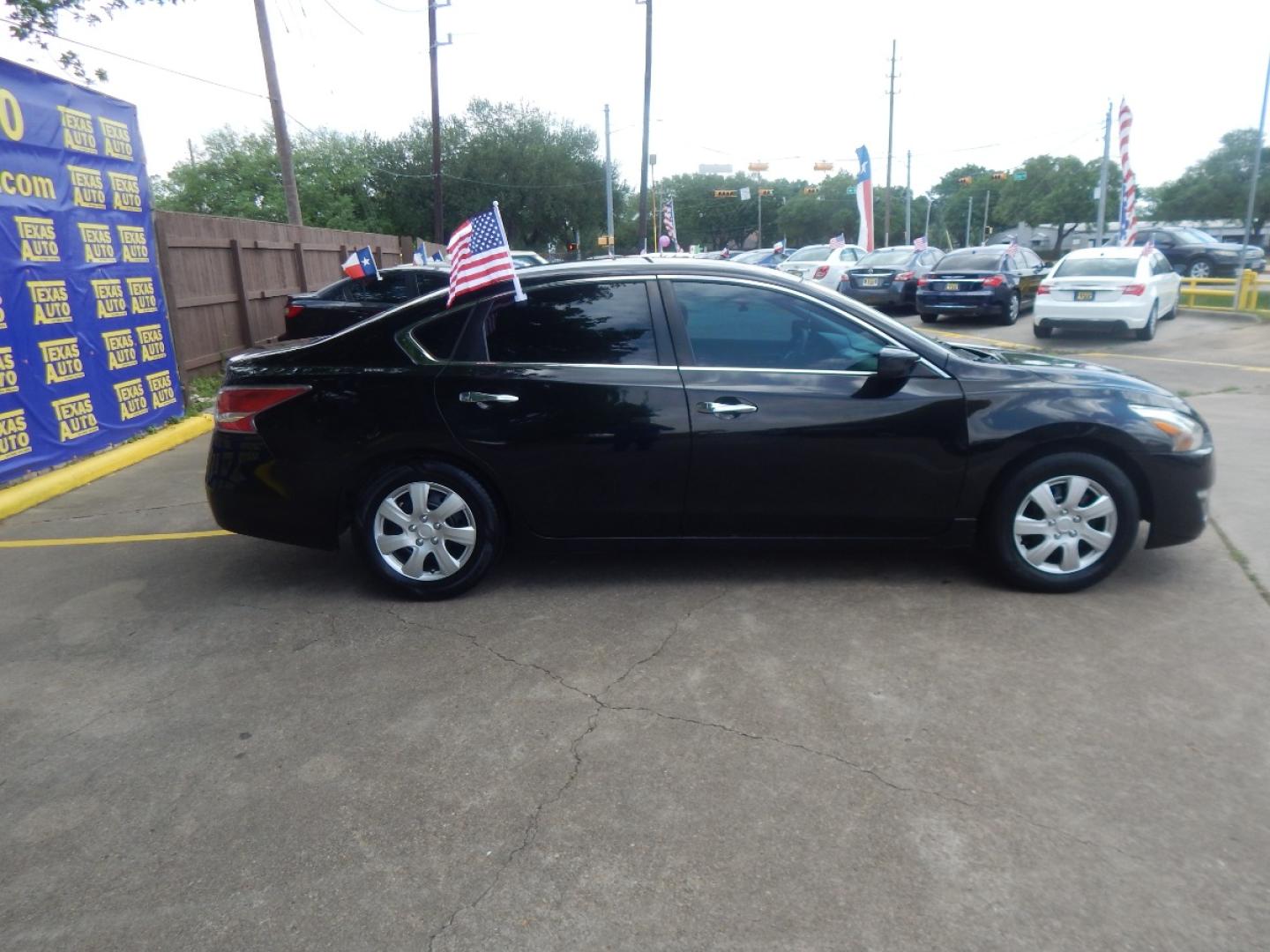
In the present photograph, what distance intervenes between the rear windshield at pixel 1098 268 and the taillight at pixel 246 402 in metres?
14.5

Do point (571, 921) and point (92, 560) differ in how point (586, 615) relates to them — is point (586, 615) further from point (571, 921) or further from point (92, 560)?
point (92, 560)

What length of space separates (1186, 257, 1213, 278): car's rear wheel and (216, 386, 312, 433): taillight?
2885 centimetres

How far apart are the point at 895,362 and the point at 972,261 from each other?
15.6 metres

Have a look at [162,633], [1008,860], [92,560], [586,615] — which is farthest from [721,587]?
[92,560]

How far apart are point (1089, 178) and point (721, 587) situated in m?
65.5

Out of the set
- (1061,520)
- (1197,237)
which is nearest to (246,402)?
(1061,520)

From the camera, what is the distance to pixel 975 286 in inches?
695

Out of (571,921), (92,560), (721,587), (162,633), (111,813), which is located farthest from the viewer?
(92,560)

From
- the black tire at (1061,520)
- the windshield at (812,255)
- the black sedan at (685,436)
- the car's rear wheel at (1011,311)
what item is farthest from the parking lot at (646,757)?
the windshield at (812,255)

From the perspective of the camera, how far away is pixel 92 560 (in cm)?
547

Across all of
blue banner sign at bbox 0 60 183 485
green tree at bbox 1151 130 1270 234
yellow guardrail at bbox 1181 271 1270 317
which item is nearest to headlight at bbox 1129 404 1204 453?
blue banner sign at bbox 0 60 183 485

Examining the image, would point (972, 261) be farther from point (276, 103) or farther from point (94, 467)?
point (94, 467)

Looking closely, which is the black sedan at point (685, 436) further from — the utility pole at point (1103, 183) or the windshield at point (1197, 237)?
the windshield at point (1197, 237)

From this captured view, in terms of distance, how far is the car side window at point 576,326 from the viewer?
14.8ft
